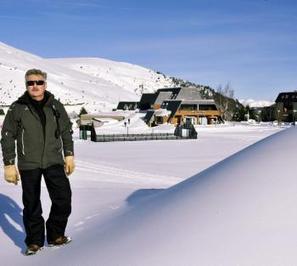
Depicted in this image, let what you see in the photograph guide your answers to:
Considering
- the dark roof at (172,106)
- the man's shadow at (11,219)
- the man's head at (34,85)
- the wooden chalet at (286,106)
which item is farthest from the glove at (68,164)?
the wooden chalet at (286,106)

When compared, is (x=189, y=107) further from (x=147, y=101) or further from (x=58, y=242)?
(x=58, y=242)

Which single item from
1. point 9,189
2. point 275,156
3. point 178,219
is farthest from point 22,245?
point 9,189

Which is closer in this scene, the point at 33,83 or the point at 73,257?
the point at 73,257

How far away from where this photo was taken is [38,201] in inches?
170

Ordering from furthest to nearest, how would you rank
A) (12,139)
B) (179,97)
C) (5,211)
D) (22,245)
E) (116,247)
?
(179,97), (5,211), (22,245), (12,139), (116,247)

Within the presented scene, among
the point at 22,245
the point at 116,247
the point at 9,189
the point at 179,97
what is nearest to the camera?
the point at 116,247

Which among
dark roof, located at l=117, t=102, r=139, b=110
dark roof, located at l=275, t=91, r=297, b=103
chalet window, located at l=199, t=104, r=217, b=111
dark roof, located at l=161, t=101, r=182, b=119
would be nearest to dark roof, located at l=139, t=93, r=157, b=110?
dark roof, located at l=117, t=102, r=139, b=110

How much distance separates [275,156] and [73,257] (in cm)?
195

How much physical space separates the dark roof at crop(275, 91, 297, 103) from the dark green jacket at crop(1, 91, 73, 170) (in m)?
110

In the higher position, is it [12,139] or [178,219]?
[12,139]

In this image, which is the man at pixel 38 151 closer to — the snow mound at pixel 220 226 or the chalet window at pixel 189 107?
the snow mound at pixel 220 226

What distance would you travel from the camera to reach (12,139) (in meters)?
4.10

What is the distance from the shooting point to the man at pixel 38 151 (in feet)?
13.5

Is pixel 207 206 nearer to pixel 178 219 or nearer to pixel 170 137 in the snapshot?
pixel 178 219
